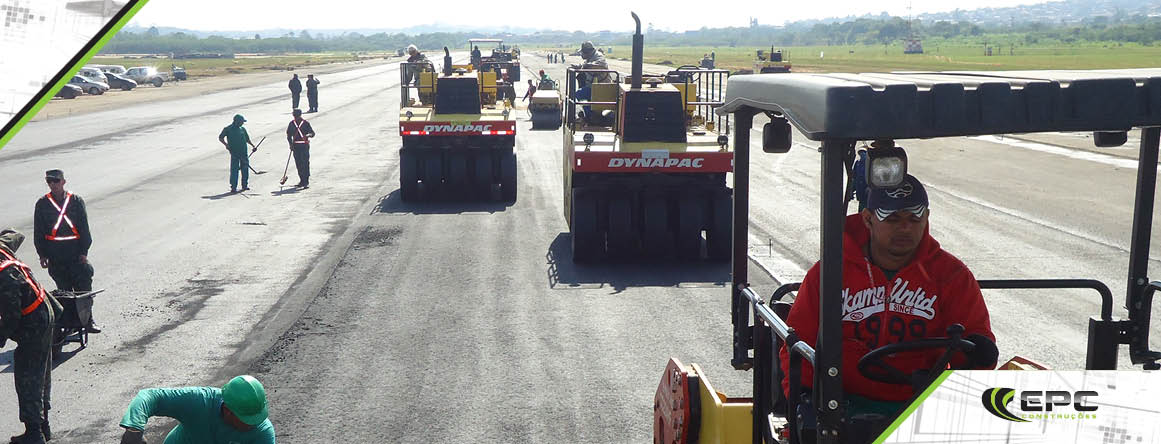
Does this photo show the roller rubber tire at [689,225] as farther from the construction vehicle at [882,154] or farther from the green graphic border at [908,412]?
the green graphic border at [908,412]

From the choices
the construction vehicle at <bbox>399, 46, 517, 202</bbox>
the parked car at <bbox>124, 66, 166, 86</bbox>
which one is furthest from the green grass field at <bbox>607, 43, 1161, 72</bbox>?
the parked car at <bbox>124, 66, 166, 86</bbox>

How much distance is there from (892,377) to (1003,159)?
2692 cm

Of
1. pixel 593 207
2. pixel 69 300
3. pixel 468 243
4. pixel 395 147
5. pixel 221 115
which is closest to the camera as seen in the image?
pixel 69 300

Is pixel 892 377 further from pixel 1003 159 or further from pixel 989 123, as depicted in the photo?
pixel 1003 159

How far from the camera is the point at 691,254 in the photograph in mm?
14461

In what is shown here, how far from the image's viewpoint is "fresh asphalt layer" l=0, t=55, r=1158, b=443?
8.66 metres

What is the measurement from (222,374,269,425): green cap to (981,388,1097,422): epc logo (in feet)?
13.1

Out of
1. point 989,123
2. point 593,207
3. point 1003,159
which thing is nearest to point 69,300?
point 593,207

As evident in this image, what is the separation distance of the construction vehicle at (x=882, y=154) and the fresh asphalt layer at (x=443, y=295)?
13.1ft

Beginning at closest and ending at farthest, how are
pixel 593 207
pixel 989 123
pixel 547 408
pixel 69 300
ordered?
pixel 989 123
pixel 547 408
pixel 69 300
pixel 593 207

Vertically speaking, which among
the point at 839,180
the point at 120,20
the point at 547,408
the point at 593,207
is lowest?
the point at 547,408

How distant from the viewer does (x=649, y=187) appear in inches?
565

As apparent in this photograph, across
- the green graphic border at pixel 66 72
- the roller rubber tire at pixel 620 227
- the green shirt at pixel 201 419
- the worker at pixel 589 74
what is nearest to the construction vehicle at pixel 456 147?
the worker at pixel 589 74

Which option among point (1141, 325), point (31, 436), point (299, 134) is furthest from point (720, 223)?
point (299, 134)
